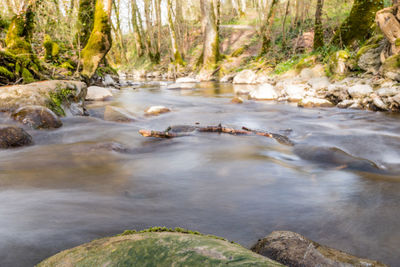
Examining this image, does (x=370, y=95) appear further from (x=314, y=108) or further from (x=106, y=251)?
(x=106, y=251)

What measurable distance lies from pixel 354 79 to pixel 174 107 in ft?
19.1

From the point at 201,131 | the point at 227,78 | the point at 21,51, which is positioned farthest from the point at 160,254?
the point at 227,78

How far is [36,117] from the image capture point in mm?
4844

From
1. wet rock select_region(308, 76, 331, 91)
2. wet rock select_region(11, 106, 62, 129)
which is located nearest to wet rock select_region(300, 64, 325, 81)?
wet rock select_region(308, 76, 331, 91)

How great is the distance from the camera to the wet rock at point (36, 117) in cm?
477

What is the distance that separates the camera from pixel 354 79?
916 cm

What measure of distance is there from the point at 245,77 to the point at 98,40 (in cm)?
913

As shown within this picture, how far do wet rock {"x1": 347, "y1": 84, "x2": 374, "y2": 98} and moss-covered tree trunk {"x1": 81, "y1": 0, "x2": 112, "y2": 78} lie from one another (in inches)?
321

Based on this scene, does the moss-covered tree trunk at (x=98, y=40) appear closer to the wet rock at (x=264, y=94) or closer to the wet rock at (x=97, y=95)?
the wet rock at (x=97, y=95)

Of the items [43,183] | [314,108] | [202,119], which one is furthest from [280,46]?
[43,183]

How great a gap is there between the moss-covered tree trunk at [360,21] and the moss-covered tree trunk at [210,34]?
9.33 meters

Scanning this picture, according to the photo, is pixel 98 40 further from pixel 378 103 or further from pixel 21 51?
pixel 378 103

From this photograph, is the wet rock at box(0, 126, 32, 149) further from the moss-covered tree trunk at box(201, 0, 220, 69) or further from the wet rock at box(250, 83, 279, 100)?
the moss-covered tree trunk at box(201, 0, 220, 69)

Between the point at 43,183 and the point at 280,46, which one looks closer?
the point at 43,183
